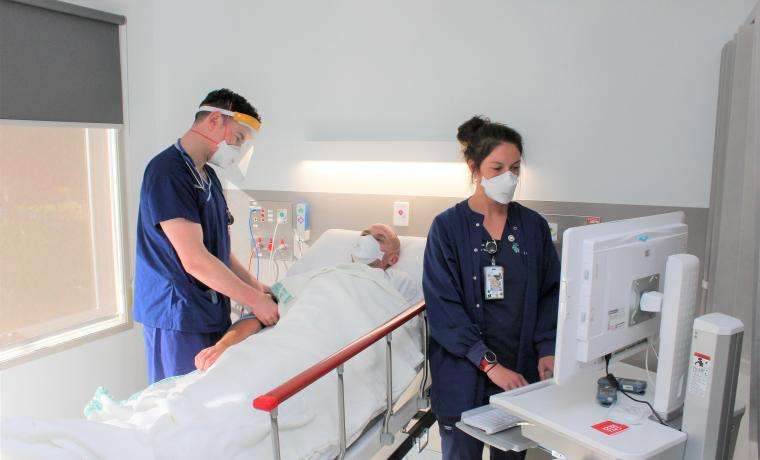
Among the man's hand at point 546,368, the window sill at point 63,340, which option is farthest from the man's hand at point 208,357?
the window sill at point 63,340

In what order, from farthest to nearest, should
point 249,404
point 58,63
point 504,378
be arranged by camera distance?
point 58,63, point 504,378, point 249,404

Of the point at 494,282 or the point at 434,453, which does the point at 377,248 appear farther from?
the point at 434,453

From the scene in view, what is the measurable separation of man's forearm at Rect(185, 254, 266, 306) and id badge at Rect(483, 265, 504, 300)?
0.93 meters

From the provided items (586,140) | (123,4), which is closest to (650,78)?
(586,140)

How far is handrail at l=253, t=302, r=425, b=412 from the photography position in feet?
4.15

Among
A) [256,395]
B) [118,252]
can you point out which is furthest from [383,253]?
[118,252]

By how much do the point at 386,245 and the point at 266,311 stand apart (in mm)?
793

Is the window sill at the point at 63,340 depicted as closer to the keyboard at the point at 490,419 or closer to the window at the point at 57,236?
the window at the point at 57,236

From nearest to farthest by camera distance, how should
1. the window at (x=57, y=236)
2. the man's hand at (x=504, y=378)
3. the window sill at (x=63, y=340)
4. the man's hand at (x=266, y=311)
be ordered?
the man's hand at (x=504, y=378), the man's hand at (x=266, y=311), the window sill at (x=63, y=340), the window at (x=57, y=236)

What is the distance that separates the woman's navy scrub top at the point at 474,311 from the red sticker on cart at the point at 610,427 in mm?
421

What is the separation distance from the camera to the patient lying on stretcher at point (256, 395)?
1328 millimetres

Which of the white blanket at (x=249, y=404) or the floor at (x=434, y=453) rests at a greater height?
the white blanket at (x=249, y=404)

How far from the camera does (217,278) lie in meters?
2.11

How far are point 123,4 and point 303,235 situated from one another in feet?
5.63
